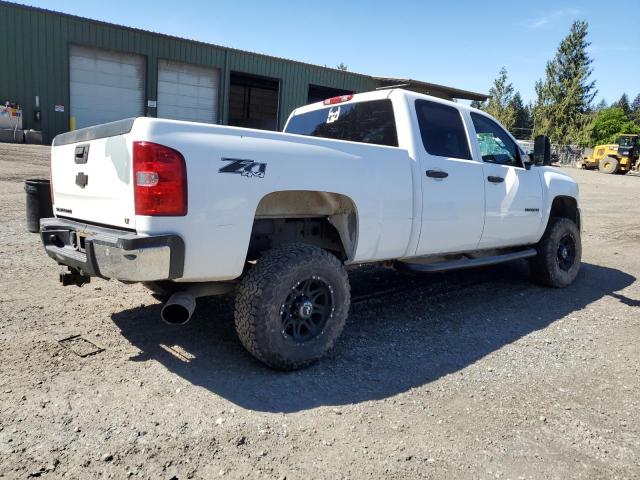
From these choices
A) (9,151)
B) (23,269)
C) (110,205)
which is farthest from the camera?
(9,151)

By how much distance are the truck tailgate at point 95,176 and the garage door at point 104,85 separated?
19.2 metres

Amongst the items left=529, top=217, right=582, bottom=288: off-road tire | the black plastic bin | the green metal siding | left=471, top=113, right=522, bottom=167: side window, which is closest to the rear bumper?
the black plastic bin

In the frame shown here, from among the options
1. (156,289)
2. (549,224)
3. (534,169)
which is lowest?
(156,289)

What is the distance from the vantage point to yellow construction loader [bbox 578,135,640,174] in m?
33.9

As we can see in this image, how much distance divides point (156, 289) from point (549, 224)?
4.72 m

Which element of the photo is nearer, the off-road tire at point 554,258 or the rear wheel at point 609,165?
the off-road tire at point 554,258

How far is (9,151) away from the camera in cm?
1477

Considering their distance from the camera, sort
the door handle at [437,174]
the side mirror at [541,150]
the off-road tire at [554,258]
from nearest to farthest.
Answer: the door handle at [437,174]
the side mirror at [541,150]
the off-road tire at [554,258]

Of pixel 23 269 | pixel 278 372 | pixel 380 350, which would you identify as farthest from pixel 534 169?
pixel 23 269

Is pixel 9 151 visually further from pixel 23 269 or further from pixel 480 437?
pixel 480 437

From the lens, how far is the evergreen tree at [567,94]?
5100 centimetres

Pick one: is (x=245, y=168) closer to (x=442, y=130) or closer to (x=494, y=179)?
(x=442, y=130)

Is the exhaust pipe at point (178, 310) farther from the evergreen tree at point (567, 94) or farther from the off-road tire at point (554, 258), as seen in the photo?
the evergreen tree at point (567, 94)

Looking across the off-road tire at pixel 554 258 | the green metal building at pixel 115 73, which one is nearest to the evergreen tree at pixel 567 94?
the green metal building at pixel 115 73
